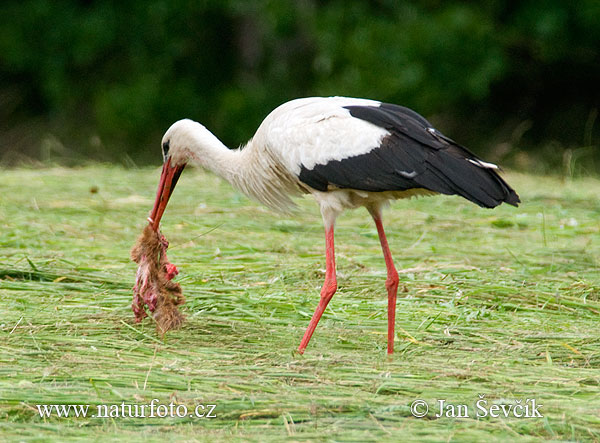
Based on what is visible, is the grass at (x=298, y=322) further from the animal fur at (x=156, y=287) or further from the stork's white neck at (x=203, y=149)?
the stork's white neck at (x=203, y=149)

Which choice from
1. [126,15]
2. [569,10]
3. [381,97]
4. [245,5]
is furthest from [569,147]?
[126,15]

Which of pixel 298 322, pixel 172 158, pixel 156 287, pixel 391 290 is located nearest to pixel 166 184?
pixel 172 158

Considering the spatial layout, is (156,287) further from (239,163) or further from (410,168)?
(410,168)

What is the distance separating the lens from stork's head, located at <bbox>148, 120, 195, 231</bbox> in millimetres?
4559

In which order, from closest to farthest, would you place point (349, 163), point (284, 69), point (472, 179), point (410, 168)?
1. point (472, 179)
2. point (410, 168)
3. point (349, 163)
4. point (284, 69)

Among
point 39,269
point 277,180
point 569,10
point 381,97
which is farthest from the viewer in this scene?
point 569,10

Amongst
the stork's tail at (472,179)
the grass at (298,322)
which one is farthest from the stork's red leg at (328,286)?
the stork's tail at (472,179)

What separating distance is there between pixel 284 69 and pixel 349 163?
382 inches

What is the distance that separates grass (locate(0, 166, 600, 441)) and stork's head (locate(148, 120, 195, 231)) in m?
0.43

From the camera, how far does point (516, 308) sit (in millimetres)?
4410

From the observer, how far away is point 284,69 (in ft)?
44.5

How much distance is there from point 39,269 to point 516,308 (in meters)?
2.31

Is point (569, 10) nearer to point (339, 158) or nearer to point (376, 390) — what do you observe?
point (339, 158)

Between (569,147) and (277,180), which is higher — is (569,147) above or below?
above
